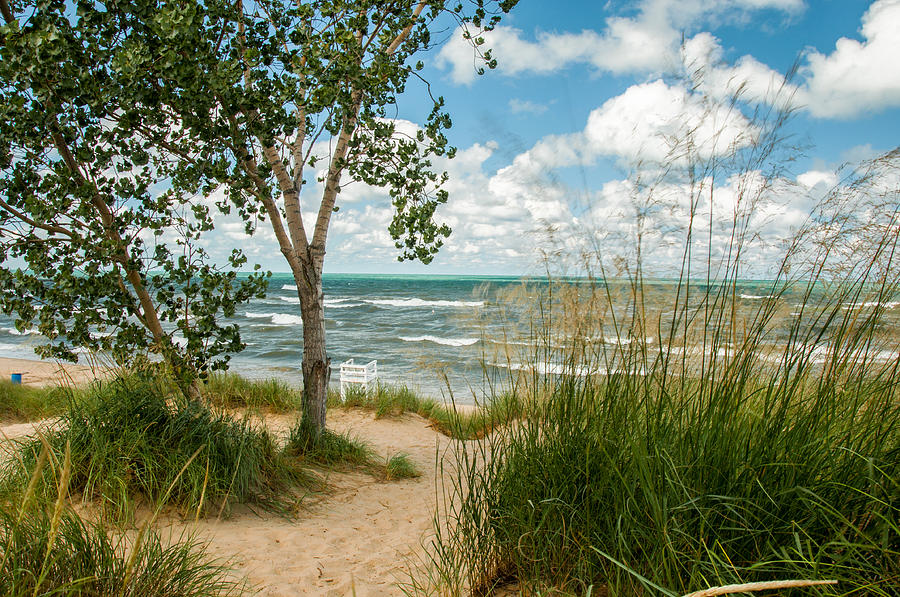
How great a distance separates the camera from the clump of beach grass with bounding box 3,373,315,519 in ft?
11.6

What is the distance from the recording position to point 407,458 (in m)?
6.33

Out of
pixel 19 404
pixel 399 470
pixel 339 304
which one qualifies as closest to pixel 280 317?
pixel 339 304

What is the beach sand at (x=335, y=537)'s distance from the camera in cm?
312

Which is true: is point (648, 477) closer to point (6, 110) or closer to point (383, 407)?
point (6, 110)

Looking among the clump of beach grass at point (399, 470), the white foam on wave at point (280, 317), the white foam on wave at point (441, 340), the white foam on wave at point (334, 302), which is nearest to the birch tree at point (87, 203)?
the clump of beach grass at point (399, 470)

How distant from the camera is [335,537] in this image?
13.0ft

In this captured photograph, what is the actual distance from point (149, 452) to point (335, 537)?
145 centimetres

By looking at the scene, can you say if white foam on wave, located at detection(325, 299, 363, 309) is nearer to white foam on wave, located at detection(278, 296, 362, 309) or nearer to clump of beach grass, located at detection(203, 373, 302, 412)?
white foam on wave, located at detection(278, 296, 362, 309)

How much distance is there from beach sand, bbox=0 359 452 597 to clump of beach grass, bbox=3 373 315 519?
0.20 metres

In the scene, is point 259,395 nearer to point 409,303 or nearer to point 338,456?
point 338,456

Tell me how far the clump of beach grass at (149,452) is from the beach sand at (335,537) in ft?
0.67

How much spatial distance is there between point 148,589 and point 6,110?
3.19 metres

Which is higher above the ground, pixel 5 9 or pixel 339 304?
pixel 5 9

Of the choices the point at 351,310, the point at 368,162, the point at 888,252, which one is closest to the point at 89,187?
the point at 368,162
